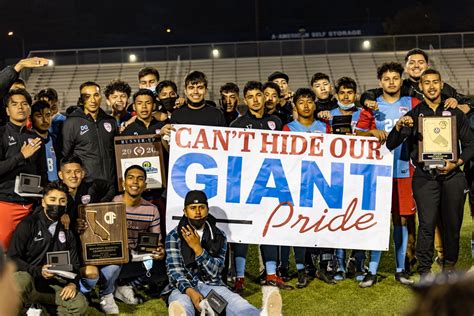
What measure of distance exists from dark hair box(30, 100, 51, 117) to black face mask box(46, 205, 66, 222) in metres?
1.14

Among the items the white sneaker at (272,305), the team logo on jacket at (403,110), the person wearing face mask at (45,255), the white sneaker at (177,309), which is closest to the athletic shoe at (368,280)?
the white sneaker at (272,305)

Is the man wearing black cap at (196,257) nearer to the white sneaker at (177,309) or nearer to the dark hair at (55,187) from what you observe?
the white sneaker at (177,309)

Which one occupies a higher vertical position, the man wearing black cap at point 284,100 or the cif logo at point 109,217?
the man wearing black cap at point 284,100

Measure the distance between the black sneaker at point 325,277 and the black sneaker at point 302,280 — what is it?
0.15 m

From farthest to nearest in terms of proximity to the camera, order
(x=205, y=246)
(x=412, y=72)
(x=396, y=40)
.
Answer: (x=396, y=40), (x=412, y=72), (x=205, y=246)

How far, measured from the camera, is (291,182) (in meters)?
5.98

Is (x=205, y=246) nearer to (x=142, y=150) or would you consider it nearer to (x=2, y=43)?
(x=142, y=150)

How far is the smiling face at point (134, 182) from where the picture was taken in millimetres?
5711

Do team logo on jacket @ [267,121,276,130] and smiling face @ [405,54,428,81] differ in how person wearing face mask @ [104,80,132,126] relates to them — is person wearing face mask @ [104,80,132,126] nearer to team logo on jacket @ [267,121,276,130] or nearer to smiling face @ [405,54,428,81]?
team logo on jacket @ [267,121,276,130]

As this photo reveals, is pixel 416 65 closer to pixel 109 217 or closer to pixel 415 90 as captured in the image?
pixel 415 90

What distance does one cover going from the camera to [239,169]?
235 inches

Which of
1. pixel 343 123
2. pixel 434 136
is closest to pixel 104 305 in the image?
pixel 343 123

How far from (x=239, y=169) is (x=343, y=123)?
1065 mm

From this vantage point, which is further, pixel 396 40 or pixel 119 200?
pixel 396 40
